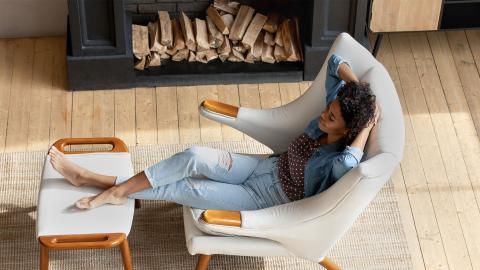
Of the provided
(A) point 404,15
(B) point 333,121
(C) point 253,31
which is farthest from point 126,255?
(A) point 404,15

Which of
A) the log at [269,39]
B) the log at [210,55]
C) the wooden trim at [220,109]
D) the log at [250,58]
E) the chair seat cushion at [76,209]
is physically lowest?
the log at [250,58]

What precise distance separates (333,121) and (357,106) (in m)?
0.12

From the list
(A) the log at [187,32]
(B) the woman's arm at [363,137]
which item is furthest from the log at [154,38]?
(B) the woman's arm at [363,137]

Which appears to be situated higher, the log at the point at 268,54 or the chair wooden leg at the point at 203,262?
the log at the point at 268,54

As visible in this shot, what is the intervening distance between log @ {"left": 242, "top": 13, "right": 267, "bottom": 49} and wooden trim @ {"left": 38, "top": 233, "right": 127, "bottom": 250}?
63.3 inches

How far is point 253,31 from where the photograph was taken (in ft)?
15.5

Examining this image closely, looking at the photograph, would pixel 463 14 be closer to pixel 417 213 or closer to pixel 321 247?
pixel 417 213

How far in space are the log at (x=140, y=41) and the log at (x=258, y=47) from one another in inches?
21.3

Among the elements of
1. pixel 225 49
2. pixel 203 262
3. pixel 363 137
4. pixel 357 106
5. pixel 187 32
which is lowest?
pixel 203 262

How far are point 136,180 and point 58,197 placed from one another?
0.31 m

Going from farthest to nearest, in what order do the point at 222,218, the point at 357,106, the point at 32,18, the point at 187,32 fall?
the point at 32,18 → the point at 187,32 → the point at 222,218 → the point at 357,106

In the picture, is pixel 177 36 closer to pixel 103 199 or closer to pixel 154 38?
pixel 154 38

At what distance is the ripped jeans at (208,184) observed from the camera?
11.6ft

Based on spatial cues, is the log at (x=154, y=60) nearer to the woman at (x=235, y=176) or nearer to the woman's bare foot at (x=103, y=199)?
the woman at (x=235, y=176)
